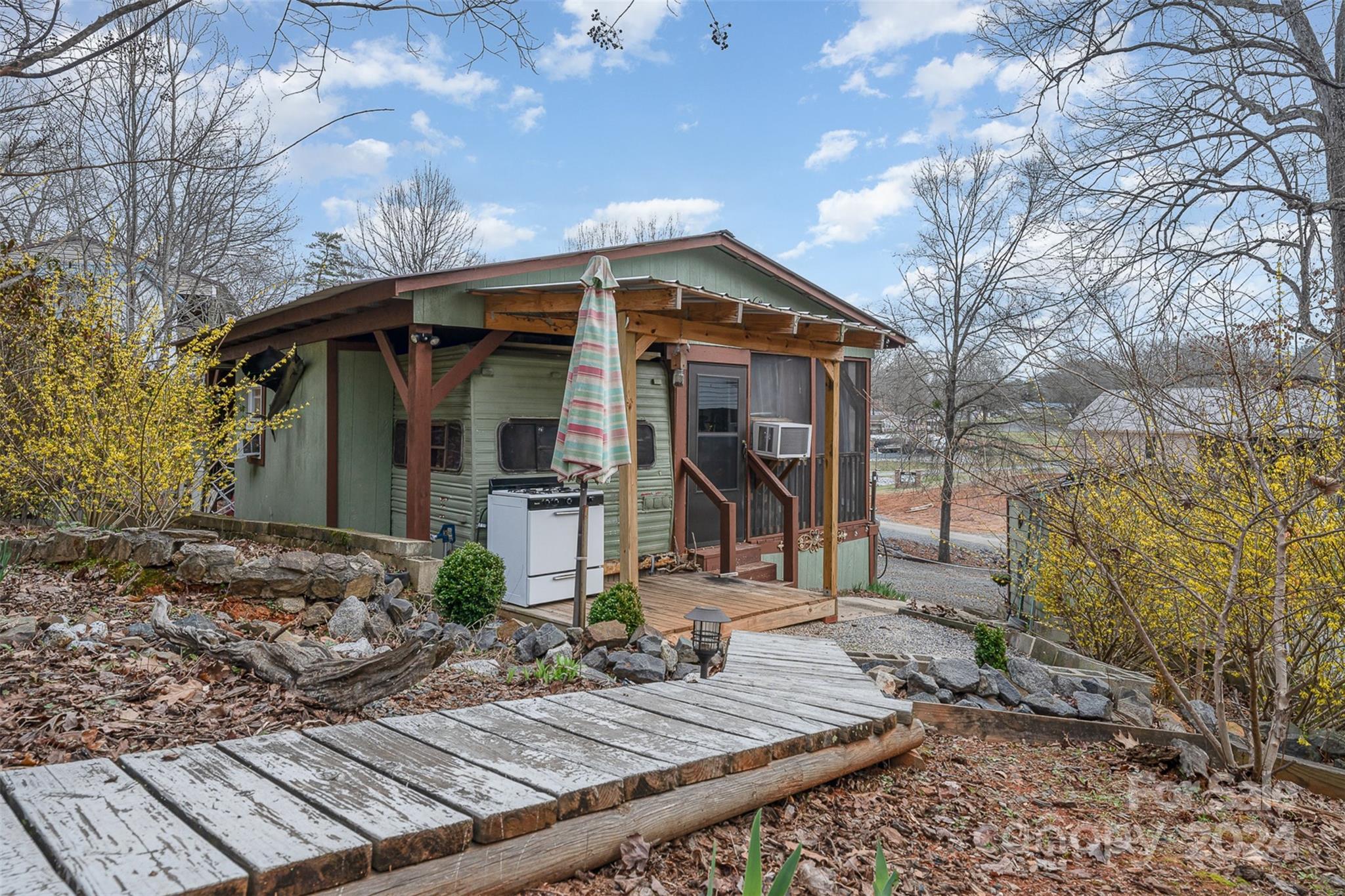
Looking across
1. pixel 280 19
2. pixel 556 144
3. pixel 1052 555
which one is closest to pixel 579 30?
pixel 280 19

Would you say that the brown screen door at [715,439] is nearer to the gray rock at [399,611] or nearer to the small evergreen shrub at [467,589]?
the small evergreen shrub at [467,589]

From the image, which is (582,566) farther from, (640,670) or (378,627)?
(640,670)

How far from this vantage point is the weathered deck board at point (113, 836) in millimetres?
1393

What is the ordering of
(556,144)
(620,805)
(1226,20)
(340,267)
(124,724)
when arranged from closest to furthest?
(620,805) → (124,724) → (1226,20) → (556,144) → (340,267)

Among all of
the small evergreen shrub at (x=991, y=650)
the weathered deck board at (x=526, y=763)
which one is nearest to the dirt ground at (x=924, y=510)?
the small evergreen shrub at (x=991, y=650)

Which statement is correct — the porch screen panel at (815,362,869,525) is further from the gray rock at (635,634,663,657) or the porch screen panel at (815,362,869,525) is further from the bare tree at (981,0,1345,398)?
the gray rock at (635,634,663,657)

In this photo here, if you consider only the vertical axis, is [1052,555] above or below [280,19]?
below

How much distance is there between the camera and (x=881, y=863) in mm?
1497

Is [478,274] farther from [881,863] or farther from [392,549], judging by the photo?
[881,863]

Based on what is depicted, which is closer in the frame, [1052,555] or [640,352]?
[640,352]

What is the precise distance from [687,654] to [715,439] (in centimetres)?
489

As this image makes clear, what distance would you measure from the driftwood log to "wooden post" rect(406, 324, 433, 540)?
333 centimetres

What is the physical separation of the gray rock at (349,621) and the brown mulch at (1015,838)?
9.35 ft

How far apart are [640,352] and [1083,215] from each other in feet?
16.4
